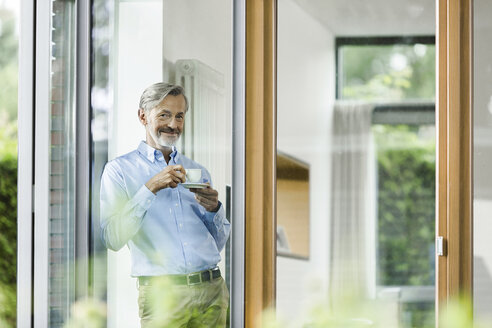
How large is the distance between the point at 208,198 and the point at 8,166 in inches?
33.6

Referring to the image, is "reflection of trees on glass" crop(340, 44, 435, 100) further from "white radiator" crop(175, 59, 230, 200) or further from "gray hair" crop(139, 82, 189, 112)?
"gray hair" crop(139, 82, 189, 112)

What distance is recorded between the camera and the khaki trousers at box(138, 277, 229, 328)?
254 centimetres

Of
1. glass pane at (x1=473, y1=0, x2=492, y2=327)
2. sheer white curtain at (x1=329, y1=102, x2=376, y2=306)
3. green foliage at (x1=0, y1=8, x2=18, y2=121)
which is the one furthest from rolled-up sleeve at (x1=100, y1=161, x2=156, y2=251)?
glass pane at (x1=473, y1=0, x2=492, y2=327)

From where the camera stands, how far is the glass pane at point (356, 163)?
2.54 m

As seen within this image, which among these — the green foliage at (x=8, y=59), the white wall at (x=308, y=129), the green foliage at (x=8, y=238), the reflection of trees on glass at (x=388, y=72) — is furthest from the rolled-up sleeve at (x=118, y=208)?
the reflection of trees on glass at (x=388, y=72)

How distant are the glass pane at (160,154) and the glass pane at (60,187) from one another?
11 centimetres

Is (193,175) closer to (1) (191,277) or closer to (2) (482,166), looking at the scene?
(1) (191,277)

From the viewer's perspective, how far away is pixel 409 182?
2551mm

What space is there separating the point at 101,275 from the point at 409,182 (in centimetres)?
133

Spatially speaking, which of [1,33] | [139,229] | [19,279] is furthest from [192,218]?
[1,33]

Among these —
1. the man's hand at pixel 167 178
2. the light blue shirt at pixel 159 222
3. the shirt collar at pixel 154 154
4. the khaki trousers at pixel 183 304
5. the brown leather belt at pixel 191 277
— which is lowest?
the khaki trousers at pixel 183 304

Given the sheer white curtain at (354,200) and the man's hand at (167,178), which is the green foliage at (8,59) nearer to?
the man's hand at (167,178)

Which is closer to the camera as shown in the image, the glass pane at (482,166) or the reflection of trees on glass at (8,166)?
the glass pane at (482,166)

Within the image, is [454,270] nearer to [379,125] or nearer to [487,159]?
[487,159]
